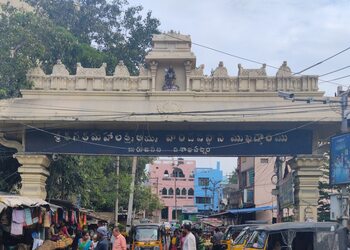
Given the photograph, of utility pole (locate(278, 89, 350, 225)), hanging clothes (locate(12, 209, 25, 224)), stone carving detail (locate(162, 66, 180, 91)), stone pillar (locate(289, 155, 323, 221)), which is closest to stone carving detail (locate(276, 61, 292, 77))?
utility pole (locate(278, 89, 350, 225))

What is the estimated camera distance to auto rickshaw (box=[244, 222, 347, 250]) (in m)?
12.4

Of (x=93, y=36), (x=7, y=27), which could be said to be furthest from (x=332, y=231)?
(x=93, y=36)

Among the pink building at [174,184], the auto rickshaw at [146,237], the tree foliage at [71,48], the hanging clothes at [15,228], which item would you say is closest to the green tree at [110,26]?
the tree foliage at [71,48]

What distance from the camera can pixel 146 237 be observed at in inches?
964

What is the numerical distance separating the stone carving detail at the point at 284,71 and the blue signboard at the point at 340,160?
330cm

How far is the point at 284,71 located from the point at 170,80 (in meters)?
4.23

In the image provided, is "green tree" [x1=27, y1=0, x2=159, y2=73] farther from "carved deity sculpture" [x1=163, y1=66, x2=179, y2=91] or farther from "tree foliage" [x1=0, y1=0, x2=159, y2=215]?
"carved deity sculpture" [x1=163, y1=66, x2=179, y2=91]

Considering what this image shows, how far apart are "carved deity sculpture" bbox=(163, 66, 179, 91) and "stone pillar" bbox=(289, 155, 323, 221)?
523 cm

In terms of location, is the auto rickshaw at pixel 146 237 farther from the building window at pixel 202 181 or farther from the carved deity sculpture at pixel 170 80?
the building window at pixel 202 181

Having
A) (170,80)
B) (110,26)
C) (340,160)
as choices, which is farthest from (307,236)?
(110,26)

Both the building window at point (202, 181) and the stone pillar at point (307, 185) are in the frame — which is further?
the building window at point (202, 181)

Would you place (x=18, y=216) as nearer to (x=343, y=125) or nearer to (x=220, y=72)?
(x=220, y=72)

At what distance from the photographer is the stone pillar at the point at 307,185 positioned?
2034cm

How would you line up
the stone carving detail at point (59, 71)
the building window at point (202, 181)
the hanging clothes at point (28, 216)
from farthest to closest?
the building window at point (202, 181)
the stone carving detail at point (59, 71)
the hanging clothes at point (28, 216)
